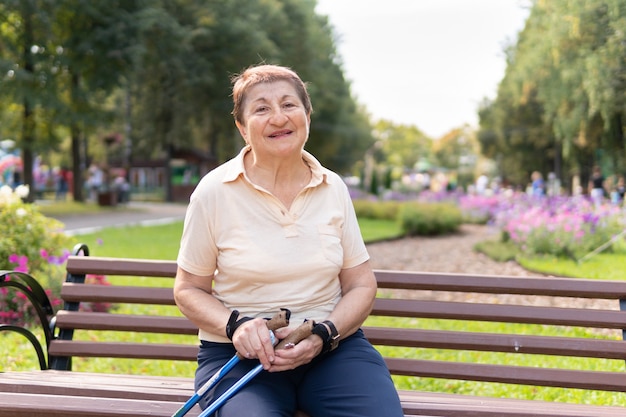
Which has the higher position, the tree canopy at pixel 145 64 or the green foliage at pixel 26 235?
the tree canopy at pixel 145 64

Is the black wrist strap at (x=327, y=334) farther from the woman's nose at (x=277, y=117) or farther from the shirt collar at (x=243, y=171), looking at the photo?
the woman's nose at (x=277, y=117)

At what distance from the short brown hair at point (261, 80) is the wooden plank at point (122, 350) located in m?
1.21

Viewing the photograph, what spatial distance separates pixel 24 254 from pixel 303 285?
4364 mm

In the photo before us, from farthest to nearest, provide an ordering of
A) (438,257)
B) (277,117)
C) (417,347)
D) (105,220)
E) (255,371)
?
1. (105,220)
2. (438,257)
3. (417,347)
4. (277,117)
5. (255,371)

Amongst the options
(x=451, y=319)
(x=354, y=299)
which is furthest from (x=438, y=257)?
(x=354, y=299)

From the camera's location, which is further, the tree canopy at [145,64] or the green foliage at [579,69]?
the tree canopy at [145,64]

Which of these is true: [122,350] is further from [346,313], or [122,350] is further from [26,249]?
[26,249]

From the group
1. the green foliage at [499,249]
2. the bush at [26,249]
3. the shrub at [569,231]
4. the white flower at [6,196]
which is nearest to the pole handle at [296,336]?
the bush at [26,249]

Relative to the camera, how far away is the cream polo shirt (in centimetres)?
267

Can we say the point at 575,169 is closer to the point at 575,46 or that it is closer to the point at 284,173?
the point at 575,46

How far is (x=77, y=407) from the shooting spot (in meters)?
2.64

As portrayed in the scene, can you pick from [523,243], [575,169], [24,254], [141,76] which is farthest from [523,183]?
[24,254]

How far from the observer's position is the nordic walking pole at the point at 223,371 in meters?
2.46

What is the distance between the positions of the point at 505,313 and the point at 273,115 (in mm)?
1410
